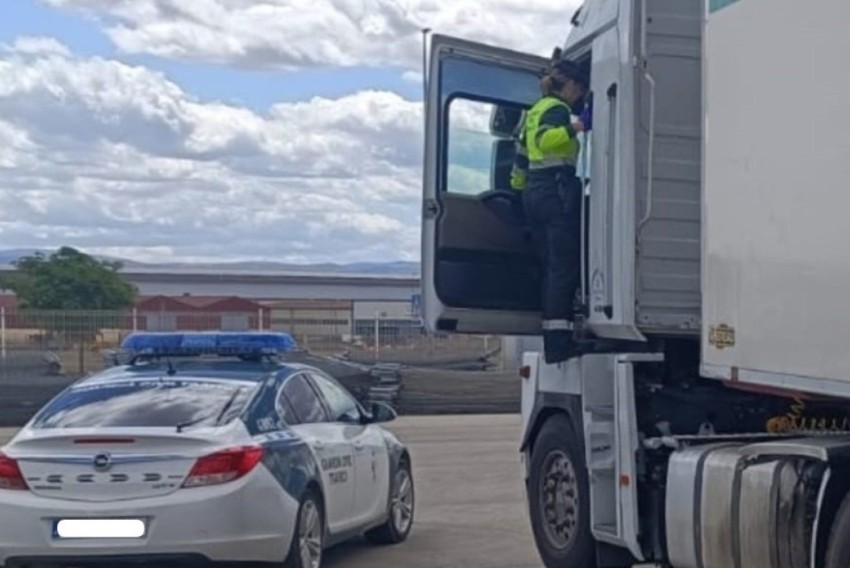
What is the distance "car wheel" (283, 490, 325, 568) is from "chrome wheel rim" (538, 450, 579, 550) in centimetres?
144

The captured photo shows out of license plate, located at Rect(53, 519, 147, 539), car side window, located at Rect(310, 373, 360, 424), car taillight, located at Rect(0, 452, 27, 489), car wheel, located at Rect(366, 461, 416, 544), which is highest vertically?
car side window, located at Rect(310, 373, 360, 424)

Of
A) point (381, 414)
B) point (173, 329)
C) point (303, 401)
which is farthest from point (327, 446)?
Answer: point (173, 329)

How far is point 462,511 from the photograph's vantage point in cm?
1493

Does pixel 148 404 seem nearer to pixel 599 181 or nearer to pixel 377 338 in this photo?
pixel 599 181

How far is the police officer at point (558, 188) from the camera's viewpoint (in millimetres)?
10258

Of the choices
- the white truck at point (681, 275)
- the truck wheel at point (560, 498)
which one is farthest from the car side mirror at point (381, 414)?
the truck wheel at point (560, 498)

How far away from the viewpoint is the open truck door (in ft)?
35.7

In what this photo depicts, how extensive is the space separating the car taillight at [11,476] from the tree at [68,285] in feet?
172

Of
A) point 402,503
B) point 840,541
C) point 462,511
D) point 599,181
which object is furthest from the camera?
point 462,511

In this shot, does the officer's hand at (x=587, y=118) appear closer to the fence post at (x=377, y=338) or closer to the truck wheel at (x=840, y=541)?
the truck wheel at (x=840, y=541)

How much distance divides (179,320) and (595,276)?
28.7m

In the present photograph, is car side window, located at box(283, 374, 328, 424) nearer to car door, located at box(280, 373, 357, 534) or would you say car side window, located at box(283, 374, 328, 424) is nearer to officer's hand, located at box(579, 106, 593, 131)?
car door, located at box(280, 373, 357, 534)

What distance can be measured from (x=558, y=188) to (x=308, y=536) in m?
2.66

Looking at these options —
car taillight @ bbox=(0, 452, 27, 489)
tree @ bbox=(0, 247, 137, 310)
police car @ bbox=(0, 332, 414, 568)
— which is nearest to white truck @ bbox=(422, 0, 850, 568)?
police car @ bbox=(0, 332, 414, 568)
